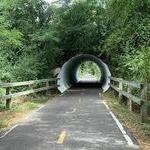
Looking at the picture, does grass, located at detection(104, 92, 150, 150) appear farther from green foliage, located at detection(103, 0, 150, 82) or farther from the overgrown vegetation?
the overgrown vegetation

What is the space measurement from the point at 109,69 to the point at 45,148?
24.2m

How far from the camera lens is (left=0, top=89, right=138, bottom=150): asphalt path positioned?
34.3 ft

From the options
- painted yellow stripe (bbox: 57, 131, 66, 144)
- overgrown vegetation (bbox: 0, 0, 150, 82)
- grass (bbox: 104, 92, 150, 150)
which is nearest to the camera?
painted yellow stripe (bbox: 57, 131, 66, 144)

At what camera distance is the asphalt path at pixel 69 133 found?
34.3 ft

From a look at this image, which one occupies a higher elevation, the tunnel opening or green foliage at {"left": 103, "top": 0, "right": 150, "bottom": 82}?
green foliage at {"left": 103, "top": 0, "right": 150, "bottom": 82}

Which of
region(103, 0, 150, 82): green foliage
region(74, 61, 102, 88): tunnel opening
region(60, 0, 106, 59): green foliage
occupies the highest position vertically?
region(60, 0, 106, 59): green foliage

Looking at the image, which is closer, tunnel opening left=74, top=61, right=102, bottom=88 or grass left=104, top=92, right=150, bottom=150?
grass left=104, top=92, right=150, bottom=150

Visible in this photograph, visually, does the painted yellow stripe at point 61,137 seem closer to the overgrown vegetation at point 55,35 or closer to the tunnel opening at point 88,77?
the overgrown vegetation at point 55,35

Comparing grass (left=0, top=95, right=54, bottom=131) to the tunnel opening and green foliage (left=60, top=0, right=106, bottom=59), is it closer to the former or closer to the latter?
green foliage (left=60, top=0, right=106, bottom=59)

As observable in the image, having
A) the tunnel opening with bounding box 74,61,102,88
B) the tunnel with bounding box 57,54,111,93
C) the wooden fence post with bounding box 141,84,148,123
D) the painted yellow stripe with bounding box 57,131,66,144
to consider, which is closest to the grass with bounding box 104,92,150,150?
the wooden fence post with bounding box 141,84,148,123

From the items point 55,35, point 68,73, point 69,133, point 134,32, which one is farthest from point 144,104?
point 68,73

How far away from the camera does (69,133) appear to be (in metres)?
12.4

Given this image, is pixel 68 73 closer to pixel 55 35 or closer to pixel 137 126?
pixel 55 35

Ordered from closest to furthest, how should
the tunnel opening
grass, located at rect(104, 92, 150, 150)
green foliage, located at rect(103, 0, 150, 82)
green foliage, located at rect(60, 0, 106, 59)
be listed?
grass, located at rect(104, 92, 150, 150) → green foliage, located at rect(103, 0, 150, 82) → green foliage, located at rect(60, 0, 106, 59) → the tunnel opening
